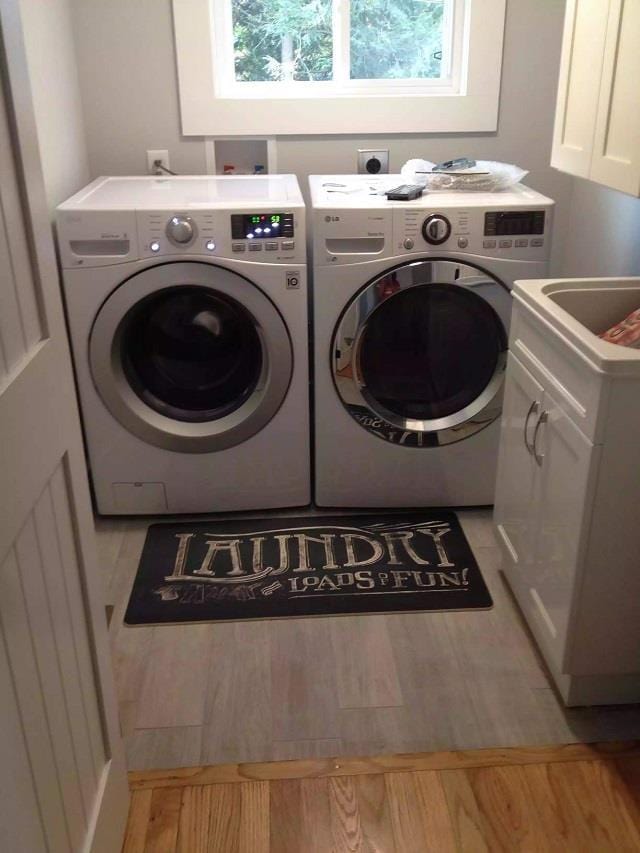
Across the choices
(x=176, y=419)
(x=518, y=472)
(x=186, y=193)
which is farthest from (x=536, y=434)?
(x=186, y=193)

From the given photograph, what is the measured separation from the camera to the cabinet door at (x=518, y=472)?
1.77m

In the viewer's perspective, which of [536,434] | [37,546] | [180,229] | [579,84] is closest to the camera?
[37,546]

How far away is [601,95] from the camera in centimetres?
170

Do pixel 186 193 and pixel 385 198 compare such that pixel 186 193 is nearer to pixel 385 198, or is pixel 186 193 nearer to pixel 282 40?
pixel 385 198

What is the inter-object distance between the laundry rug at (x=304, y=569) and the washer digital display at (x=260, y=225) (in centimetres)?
86

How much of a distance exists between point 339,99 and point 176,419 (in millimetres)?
1174

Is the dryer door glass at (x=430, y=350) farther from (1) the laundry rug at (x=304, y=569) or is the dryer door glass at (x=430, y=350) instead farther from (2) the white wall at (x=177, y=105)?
(2) the white wall at (x=177, y=105)

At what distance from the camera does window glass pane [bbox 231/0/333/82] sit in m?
2.58

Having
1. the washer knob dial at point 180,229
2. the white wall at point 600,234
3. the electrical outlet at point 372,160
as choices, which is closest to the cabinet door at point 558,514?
the white wall at point 600,234

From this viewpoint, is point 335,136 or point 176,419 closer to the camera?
point 176,419

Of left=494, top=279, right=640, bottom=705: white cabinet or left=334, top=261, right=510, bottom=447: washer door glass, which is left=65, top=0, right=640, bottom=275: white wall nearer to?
left=334, top=261, right=510, bottom=447: washer door glass

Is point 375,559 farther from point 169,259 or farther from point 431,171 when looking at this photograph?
point 431,171

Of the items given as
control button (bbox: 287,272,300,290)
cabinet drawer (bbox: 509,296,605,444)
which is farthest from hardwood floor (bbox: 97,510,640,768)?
control button (bbox: 287,272,300,290)

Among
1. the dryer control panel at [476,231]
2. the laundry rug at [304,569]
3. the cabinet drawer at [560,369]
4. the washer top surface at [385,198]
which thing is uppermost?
the washer top surface at [385,198]
